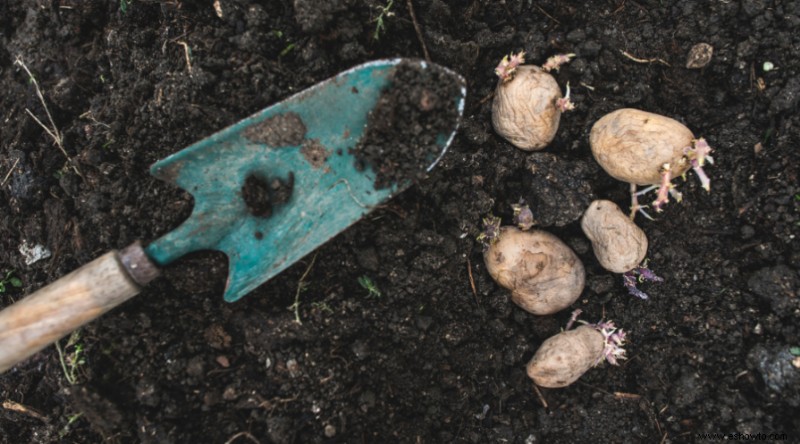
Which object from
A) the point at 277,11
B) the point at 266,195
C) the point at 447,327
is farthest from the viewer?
the point at 447,327

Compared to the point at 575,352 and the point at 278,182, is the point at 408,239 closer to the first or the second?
the point at 278,182

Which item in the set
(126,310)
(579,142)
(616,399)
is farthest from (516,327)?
(126,310)

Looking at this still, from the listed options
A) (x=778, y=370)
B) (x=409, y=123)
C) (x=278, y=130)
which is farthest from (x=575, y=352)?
(x=278, y=130)

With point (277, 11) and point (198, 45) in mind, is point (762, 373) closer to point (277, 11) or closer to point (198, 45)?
point (277, 11)

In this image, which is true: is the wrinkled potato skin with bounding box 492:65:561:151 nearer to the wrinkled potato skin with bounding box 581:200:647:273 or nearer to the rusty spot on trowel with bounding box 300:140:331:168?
the wrinkled potato skin with bounding box 581:200:647:273

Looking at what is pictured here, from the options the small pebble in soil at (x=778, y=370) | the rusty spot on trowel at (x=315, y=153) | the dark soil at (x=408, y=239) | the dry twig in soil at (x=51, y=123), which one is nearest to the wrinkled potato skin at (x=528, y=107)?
the dark soil at (x=408, y=239)

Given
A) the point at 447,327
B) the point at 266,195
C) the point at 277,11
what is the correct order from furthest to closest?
the point at 447,327 < the point at 277,11 < the point at 266,195

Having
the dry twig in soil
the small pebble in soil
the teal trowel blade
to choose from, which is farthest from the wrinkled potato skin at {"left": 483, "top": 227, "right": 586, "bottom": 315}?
the dry twig in soil
